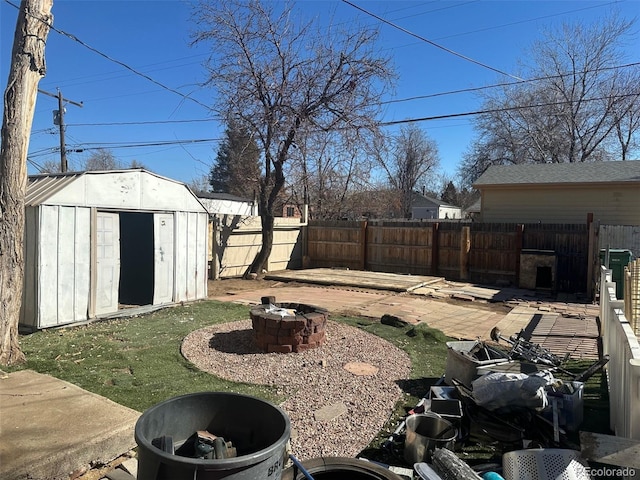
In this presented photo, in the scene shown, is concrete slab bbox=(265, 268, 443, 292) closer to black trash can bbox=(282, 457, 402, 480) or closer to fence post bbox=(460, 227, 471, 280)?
fence post bbox=(460, 227, 471, 280)

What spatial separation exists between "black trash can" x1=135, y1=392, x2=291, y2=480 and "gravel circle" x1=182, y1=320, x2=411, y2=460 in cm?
121

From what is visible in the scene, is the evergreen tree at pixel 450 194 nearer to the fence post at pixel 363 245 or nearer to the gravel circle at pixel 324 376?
the fence post at pixel 363 245

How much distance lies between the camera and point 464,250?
Answer: 48.6 feet

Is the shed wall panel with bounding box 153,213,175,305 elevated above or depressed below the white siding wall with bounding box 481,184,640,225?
below

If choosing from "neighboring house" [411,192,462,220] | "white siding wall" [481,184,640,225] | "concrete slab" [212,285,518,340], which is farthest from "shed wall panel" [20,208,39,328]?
"neighboring house" [411,192,462,220]

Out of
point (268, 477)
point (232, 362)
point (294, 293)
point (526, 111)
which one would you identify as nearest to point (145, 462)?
point (268, 477)

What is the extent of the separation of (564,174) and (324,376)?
1487cm

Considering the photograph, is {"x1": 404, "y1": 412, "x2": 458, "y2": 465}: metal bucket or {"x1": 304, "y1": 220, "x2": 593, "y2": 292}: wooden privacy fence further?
{"x1": 304, "y1": 220, "x2": 593, "y2": 292}: wooden privacy fence

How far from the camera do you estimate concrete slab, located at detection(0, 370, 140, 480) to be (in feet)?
9.17

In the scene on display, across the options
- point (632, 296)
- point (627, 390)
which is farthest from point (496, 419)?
point (632, 296)

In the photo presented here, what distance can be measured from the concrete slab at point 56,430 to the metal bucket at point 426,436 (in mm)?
2088

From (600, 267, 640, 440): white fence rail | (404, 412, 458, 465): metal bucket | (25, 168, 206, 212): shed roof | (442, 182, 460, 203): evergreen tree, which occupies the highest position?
(442, 182, 460, 203): evergreen tree

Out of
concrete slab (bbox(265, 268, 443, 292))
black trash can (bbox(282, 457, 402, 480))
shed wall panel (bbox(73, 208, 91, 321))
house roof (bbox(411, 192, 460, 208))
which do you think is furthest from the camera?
house roof (bbox(411, 192, 460, 208))

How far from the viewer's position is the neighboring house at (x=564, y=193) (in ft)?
48.6
